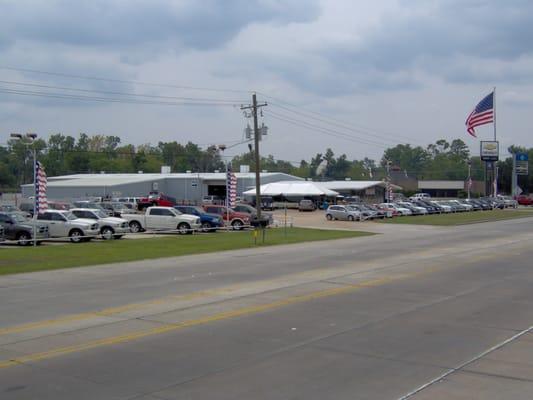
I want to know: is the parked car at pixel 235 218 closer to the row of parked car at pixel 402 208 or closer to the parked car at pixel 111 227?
the parked car at pixel 111 227

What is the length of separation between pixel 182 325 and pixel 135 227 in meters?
30.8

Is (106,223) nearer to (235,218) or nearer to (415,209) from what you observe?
(235,218)

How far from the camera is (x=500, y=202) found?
88.4 m

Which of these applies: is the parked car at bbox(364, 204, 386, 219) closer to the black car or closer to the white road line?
the black car

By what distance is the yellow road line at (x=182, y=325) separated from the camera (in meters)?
9.65

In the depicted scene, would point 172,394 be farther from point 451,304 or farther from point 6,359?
point 451,304

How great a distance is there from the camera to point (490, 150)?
9300cm

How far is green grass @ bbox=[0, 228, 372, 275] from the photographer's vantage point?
77.5 feet

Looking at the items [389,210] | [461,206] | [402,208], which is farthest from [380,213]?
[461,206]

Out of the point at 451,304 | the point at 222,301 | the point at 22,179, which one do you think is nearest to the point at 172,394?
the point at 222,301

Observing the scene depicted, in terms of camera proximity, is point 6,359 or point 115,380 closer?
point 115,380

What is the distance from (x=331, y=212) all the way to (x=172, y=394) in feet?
180

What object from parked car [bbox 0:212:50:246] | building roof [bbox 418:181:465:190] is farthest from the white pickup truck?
building roof [bbox 418:181:465:190]

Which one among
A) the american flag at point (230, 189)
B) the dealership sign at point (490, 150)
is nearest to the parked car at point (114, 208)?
the american flag at point (230, 189)
